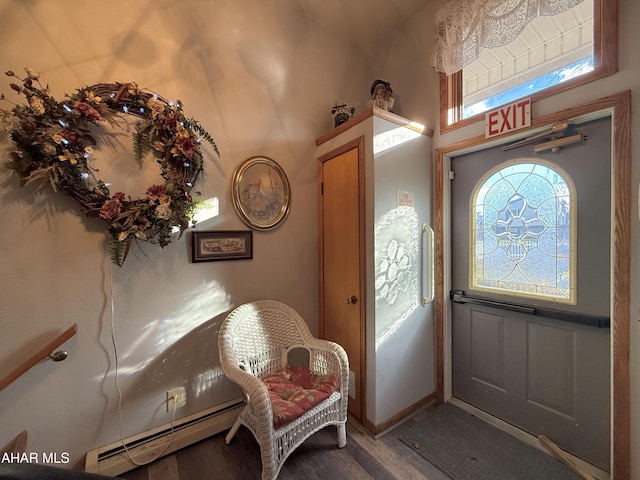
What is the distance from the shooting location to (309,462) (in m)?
1.50

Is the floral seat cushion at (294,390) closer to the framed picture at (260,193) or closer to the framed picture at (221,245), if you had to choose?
the framed picture at (221,245)

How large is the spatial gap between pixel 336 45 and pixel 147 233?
2183mm

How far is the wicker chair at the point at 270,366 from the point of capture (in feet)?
4.19

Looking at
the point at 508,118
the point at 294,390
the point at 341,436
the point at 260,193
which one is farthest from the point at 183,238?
the point at 508,118

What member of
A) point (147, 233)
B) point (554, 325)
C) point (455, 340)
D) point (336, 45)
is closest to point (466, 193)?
point (554, 325)

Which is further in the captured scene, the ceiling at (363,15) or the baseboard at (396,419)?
the ceiling at (363,15)

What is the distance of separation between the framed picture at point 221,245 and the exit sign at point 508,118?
1.78 metres

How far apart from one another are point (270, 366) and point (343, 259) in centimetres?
91

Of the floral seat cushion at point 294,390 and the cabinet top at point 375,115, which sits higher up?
the cabinet top at point 375,115

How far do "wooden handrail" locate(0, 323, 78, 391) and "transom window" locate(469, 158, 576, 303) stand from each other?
2505 millimetres

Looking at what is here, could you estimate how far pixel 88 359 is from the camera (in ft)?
4.62

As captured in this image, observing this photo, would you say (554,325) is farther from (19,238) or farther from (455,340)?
(19,238)

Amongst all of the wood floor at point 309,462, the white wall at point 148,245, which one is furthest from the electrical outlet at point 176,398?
the wood floor at point 309,462

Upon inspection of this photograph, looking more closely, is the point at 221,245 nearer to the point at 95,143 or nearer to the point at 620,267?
the point at 95,143
